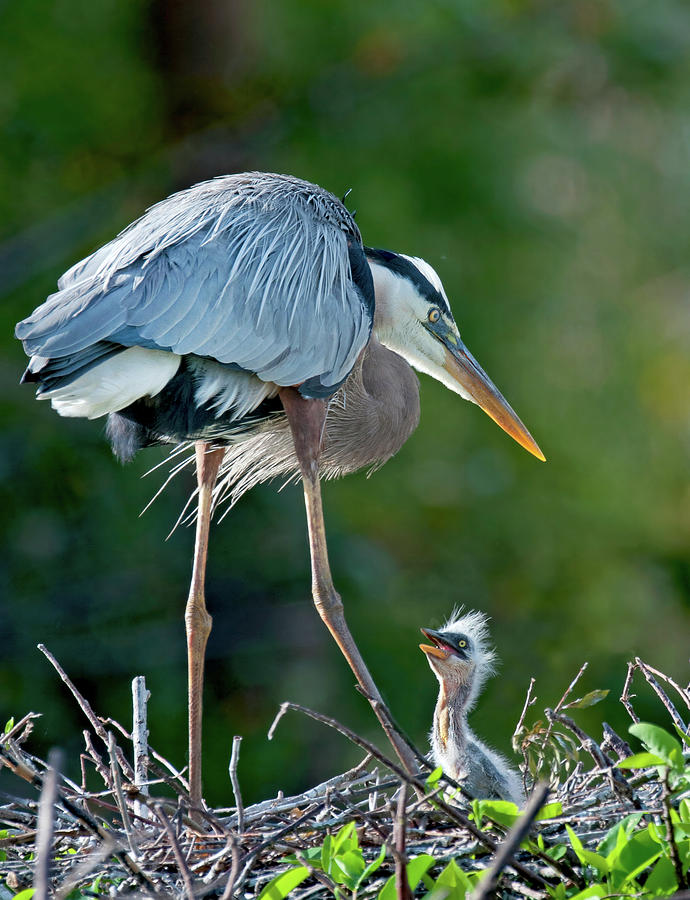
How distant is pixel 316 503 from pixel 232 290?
54 cm

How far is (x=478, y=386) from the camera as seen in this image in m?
3.11

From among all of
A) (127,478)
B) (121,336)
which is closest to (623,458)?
(127,478)

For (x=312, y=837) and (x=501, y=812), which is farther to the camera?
(x=312, y=837)

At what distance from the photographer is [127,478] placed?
4.91 metres

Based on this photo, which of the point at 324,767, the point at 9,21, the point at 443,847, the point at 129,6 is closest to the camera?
the point at 443,847

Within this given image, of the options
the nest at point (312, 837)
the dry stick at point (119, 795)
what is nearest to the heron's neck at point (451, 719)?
the nest at point (312, 837)

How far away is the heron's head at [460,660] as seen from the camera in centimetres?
254

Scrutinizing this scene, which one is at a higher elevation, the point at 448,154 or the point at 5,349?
the point at 448,154

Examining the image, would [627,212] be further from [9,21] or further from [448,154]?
[9,21]

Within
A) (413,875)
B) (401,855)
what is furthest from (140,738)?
(401,855)

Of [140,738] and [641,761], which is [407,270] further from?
[641,761]

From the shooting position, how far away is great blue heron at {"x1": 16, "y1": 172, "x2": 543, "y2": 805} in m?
2.25

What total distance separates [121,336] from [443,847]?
105 centimetres

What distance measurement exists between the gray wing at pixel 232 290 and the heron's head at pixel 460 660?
1.94ft
